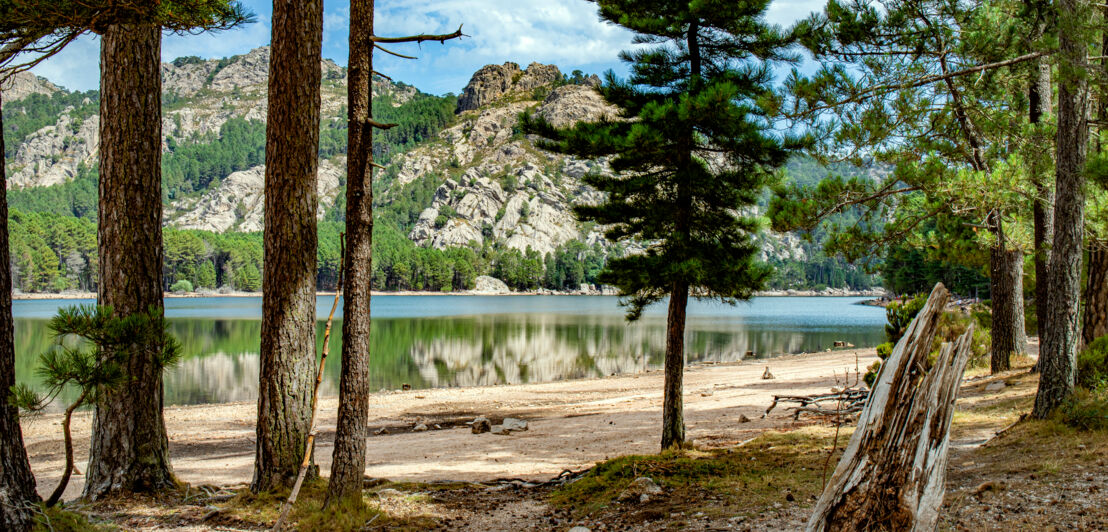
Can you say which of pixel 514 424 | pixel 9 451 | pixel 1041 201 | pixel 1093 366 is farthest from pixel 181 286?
pixel 1093 366

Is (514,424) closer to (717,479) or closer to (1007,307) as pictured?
(717,479)

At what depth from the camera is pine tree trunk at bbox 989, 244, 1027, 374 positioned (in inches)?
441

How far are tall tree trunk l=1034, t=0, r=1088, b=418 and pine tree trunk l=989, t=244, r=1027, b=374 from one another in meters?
4.54

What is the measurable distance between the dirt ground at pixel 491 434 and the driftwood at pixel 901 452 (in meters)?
5.37

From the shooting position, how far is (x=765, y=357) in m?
29.1

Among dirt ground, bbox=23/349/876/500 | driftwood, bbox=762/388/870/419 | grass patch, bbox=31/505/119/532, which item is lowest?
dirt ground, bbox=23/349/876/500

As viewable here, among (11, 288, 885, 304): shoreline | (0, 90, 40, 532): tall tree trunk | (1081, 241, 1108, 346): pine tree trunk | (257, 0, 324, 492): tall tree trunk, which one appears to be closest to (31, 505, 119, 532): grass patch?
(0, 90, 40, 532): tall tree trunk

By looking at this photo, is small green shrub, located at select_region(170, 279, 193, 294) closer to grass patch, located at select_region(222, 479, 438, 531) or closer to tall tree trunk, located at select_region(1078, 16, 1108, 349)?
grass patch, located at select_region(222, 479, 438, 531)

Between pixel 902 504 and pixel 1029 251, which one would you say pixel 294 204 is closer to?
pixel 902 504

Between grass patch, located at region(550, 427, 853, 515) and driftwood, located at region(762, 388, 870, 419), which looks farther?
driftwood, located at region(762, 388, 870, 419)

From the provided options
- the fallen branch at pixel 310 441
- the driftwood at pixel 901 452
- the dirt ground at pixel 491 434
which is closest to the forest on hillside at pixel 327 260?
the dirt ground at pixel 491 434

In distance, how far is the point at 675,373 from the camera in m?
7.51

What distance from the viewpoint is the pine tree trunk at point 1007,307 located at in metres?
11.2

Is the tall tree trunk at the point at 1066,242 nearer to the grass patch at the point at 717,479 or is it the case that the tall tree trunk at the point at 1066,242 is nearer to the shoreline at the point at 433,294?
the grass patch at the point at 717,479
